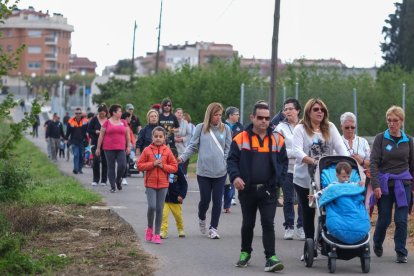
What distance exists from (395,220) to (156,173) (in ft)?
10.9

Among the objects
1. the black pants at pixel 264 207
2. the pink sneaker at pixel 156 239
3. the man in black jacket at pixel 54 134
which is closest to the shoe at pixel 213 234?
the pink sneaker at pixel 156 239

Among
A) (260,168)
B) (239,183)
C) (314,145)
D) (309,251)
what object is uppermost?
(314,145)

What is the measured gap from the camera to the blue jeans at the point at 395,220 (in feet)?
40.7

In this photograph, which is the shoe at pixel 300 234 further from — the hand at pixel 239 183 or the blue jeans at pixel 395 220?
the hand at pixel 239 183

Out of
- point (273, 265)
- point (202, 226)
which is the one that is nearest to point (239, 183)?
point (273, 265)

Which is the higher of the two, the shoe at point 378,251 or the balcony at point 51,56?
the balcony at point 51,56

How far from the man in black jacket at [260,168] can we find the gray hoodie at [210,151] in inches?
111

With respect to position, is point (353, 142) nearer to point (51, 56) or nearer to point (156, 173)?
point (156, 173)

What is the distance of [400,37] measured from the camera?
80375mm

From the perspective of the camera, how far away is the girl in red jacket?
1403 cm

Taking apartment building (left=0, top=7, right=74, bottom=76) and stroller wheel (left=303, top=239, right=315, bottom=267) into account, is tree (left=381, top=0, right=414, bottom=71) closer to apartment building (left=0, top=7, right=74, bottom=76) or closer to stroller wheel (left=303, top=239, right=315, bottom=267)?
stroller wheel (left=303, top=239, right=315, bottom=267)

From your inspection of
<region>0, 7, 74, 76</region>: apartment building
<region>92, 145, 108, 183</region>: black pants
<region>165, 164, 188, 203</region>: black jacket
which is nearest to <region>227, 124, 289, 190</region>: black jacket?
<region>165, 164, 188, 203</region>: black jacket

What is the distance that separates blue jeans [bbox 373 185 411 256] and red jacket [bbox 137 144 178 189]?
2901mm

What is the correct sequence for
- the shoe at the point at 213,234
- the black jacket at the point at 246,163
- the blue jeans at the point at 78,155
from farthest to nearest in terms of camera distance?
1. the blue jeans at the point at 78,155
2. the shoe at the point at 213,234
3. the black jacket at the point at 246,163
